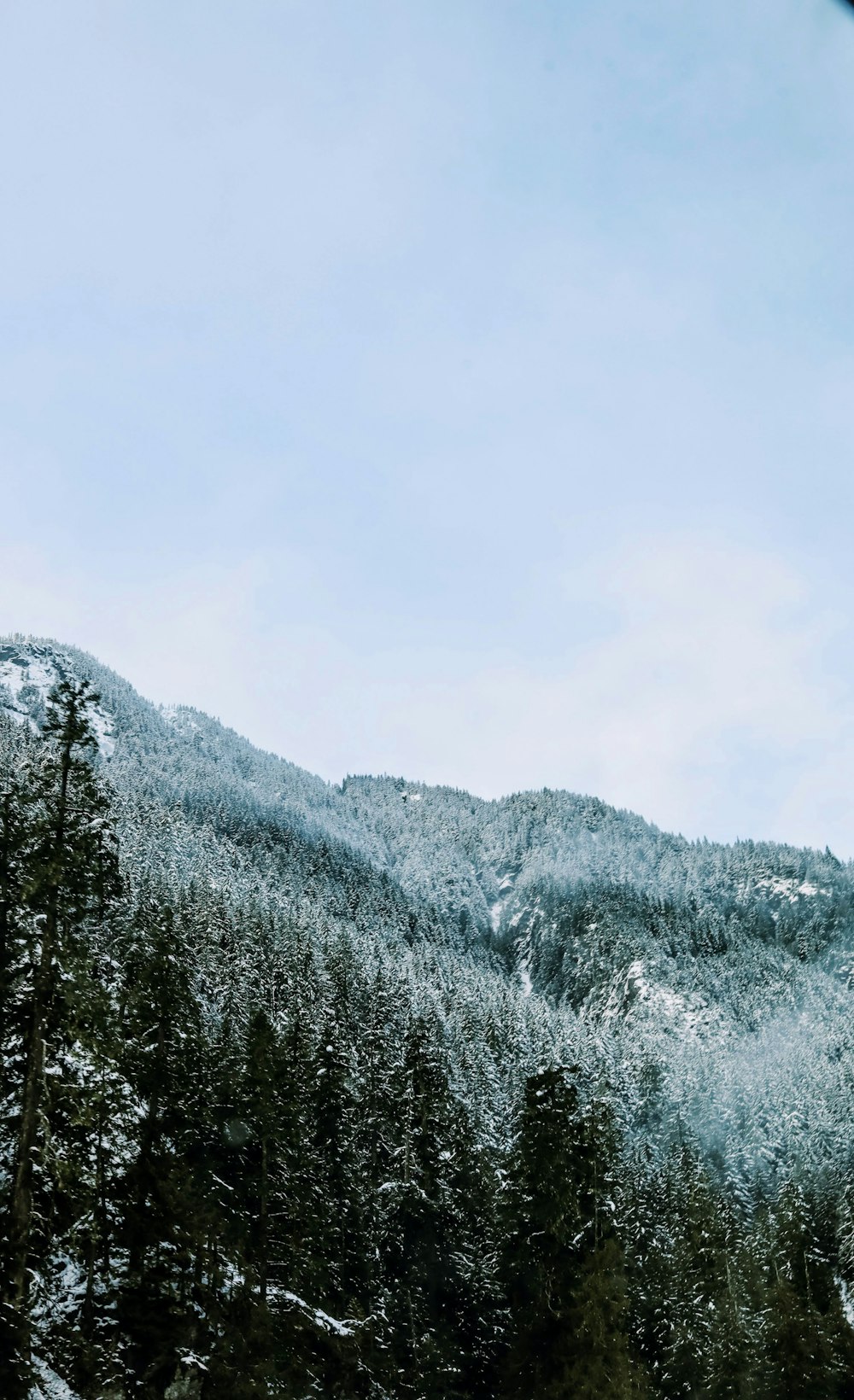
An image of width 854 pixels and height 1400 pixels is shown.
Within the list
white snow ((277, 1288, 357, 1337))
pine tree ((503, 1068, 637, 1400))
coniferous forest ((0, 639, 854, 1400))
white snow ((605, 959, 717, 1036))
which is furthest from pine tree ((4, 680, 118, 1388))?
white snow ((605, 959, 717, 1036))

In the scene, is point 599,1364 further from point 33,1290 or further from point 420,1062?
point 33,1290

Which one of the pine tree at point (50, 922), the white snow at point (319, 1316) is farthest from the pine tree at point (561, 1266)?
the pine tree at point (50, 922)

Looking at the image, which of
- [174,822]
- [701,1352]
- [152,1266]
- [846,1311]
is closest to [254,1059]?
[152,1266]

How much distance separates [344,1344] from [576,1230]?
1092 cm

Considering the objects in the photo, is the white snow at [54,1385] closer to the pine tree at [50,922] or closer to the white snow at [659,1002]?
the pine tree at [50,922]

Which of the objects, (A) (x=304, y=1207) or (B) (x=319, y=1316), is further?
(A) (x=304, y=1207)

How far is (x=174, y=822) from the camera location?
15388cm

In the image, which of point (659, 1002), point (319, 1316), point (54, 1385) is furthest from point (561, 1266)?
point (659, 1002)

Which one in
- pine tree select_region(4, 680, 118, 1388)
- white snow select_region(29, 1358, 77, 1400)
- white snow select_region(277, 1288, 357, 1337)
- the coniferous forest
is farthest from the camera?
white snow select_region(277, 1288, 357, 1337)

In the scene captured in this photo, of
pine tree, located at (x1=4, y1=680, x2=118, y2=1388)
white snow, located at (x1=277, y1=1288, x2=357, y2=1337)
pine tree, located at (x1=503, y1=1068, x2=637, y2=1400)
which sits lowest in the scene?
white snow, located at (x1=277, y1=1288, x2=357, y2=1337)

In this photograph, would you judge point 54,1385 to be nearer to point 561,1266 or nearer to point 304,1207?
point 561,1266

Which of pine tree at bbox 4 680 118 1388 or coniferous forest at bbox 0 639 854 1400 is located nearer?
pine tree at bbox 4 680 118 1388

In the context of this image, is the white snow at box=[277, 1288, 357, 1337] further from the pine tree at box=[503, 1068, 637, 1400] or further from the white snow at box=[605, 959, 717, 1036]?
the white snow at box=[605, 959, 717, 1036]

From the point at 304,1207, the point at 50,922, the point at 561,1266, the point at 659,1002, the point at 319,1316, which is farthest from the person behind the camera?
the point at 659,1002
